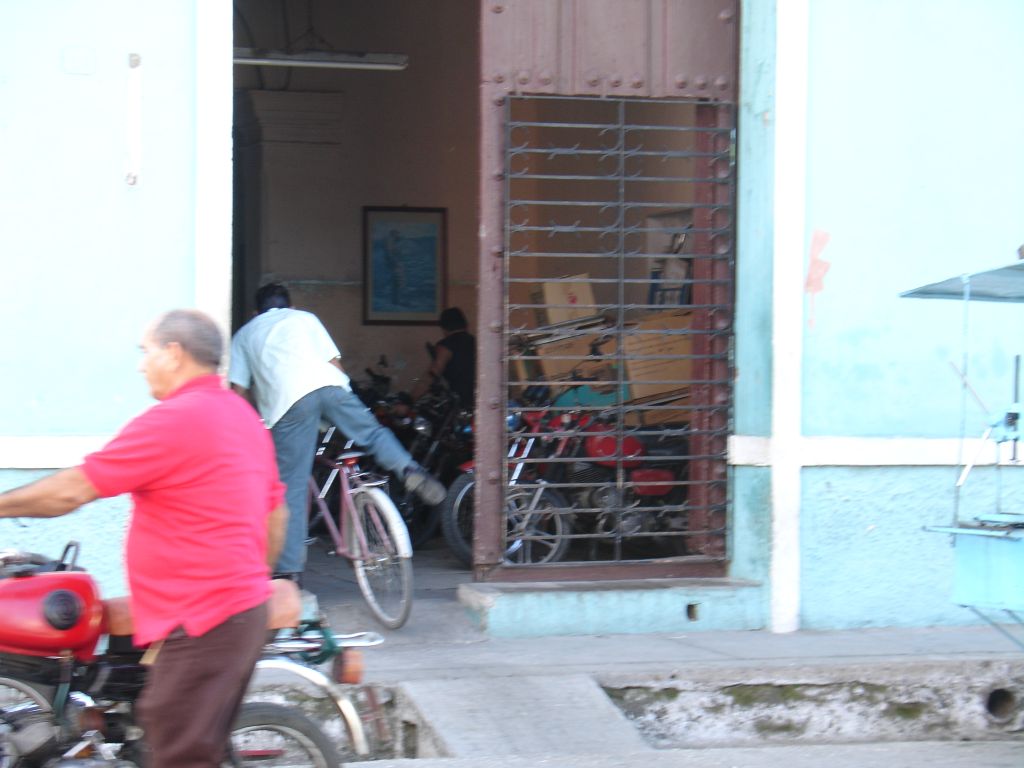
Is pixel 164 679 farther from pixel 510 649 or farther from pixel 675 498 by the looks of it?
pixel 675 498

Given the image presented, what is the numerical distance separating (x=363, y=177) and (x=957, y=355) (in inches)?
254

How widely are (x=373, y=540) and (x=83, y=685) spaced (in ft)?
9.91

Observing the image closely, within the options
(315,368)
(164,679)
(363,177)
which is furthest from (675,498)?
(363,177)

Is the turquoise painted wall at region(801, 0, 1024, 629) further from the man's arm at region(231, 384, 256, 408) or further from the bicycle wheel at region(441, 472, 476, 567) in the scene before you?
the man's arm at region(231, 384, 256, 408)

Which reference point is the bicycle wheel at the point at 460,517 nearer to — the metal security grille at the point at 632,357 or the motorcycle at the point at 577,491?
the motorcycle at the point at 577,491

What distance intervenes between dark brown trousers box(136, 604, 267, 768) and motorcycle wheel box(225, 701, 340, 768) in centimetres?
30

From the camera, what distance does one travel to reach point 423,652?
6055mm

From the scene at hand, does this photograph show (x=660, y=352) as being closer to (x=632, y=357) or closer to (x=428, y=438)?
(x=632, y=357)

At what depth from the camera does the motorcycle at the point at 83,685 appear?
11.5ft

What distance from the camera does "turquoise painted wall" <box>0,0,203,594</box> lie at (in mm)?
5824

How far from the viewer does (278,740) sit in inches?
145

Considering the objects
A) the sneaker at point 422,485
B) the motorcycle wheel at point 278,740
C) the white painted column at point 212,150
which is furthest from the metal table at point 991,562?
the white painted column at point 212,150

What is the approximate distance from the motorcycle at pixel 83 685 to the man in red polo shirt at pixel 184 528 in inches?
10.4

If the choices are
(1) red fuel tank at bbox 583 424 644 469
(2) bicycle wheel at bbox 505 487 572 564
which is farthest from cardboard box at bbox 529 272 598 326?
(2) bicycle wheel at bbox 505 487 572 564
